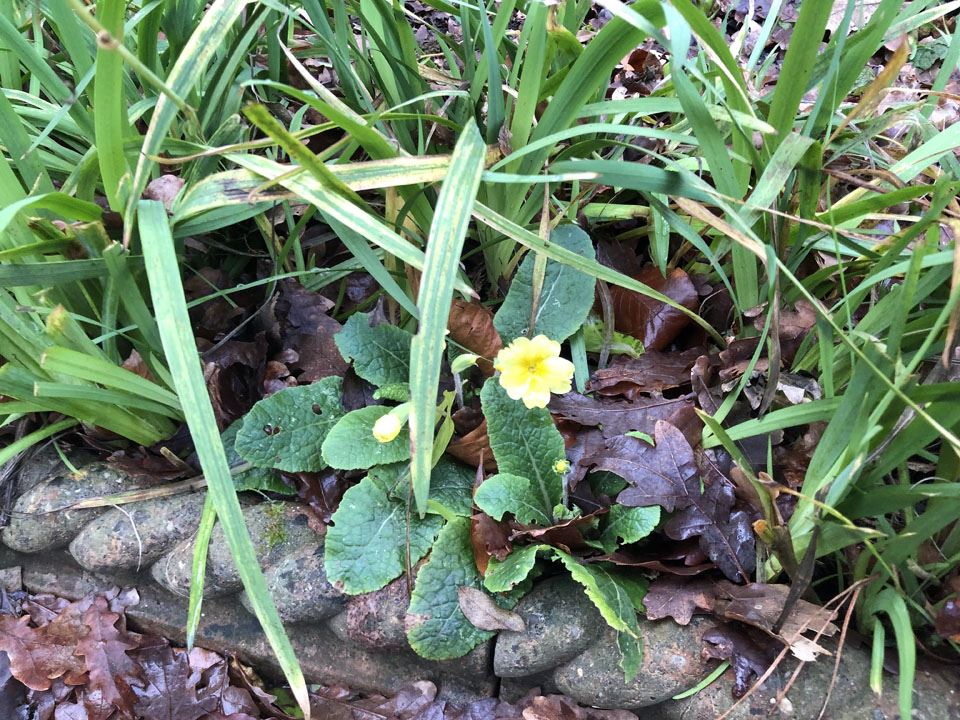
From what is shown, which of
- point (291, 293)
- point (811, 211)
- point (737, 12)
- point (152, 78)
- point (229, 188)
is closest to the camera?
point (152, 78)

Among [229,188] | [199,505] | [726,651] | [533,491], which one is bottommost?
[199,505]

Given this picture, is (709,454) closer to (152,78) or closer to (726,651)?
(726,651)

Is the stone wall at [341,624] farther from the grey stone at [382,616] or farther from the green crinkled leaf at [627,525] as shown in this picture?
the green crinkled leaf at [627,525]

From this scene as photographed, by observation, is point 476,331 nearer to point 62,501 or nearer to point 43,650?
point 62,501

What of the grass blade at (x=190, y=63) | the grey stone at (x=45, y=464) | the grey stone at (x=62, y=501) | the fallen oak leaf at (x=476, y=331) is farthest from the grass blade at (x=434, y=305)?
the grey stone at (x=45, y=464)

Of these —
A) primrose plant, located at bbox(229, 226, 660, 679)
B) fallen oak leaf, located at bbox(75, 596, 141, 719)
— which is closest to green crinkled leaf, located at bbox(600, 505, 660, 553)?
primrose plant, located at bbox(229, 226, 660, 679)

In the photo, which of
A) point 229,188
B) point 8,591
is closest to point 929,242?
point 229,188

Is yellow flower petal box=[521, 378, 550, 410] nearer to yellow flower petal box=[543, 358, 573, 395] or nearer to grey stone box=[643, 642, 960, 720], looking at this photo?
yellow flower petal box=[543, 358, 573, 395]
